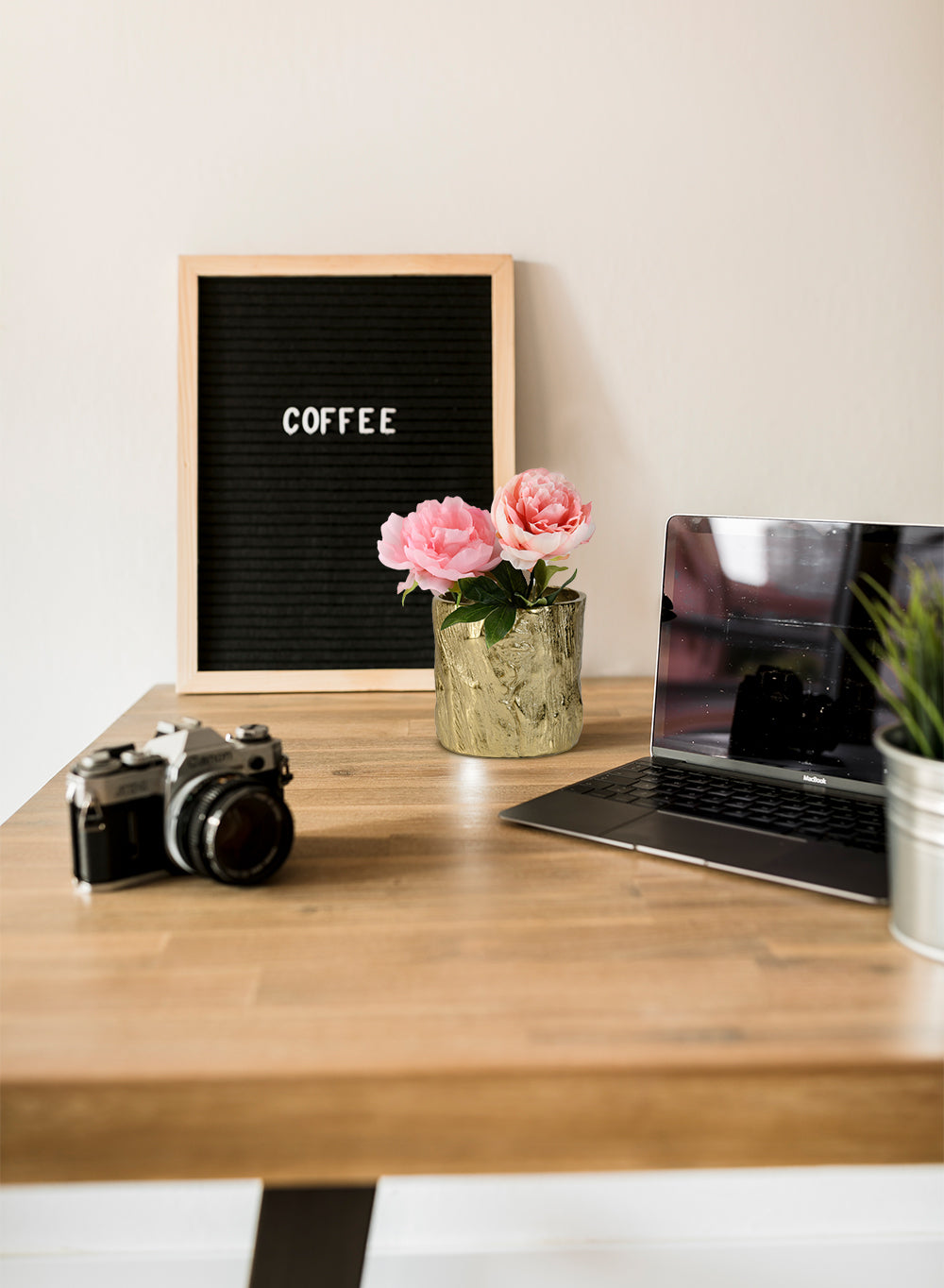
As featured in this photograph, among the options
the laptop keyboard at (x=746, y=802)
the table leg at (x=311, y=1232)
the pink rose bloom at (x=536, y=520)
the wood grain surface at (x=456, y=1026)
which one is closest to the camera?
the wood grain surface at (x=456, y=1026)

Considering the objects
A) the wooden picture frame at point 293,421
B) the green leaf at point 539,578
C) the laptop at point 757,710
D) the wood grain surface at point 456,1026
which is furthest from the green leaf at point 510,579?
the wood grain surface at point 456,1026

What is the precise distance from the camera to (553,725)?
1053mm

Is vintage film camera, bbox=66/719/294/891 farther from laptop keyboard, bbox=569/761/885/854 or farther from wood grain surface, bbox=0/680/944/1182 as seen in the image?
laptop keyboard, bbox=569/761/885/854

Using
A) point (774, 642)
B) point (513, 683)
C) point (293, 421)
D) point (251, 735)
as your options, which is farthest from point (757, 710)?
point (293, 421)

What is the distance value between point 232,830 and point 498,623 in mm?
371

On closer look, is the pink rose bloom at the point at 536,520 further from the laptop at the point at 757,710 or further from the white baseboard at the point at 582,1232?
the white baseboard at the point at 582,1232

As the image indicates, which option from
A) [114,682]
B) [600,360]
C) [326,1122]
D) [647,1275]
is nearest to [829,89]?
[600,360]

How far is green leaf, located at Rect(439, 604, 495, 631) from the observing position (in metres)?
1.01

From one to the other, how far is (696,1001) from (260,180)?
1.07 metres

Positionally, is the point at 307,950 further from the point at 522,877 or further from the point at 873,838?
the point at 873,838

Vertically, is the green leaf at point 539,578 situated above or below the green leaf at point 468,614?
above

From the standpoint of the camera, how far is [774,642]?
3.14ft

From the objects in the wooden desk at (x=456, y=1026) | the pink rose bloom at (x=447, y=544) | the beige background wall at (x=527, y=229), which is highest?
the beige background wall at (x=527, y=229)

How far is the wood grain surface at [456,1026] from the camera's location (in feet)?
1.72
